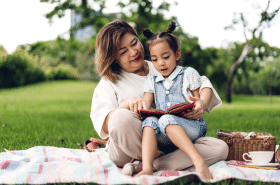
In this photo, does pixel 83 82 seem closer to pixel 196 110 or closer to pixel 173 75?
pixel 173 75

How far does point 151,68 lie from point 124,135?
1055 millimetres

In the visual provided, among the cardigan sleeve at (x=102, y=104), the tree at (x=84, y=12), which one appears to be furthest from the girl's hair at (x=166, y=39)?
the tree at (x=84, y=12)

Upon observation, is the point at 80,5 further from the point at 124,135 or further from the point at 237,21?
the point at 124,135

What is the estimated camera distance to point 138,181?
1.90 metres

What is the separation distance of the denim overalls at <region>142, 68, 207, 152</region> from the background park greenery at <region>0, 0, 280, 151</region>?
175cm

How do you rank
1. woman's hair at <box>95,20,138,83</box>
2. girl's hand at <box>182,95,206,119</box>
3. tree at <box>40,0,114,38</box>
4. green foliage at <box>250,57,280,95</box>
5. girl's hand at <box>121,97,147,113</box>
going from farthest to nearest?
green foliage at <box>250,57,280,95</box> → tree at <box>40,0,114,38</box> → woman's hair at <box>95,20,138,83</box> → girl's hand at <box>121,97,147,113</box> → girl's hand at <box>182,95,206,119</box>

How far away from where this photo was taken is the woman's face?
2.86 meters

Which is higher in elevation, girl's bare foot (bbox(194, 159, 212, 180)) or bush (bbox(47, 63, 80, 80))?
girl's bare foot (bbox(194, 159, 212, 180))

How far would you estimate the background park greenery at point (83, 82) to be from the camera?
18.6ft

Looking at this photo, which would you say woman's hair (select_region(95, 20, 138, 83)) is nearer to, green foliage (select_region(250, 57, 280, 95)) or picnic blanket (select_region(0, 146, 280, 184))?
picnic blanket (select_region(0, 146, 280, 184))

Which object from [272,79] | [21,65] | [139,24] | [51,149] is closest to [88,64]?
[21,65]

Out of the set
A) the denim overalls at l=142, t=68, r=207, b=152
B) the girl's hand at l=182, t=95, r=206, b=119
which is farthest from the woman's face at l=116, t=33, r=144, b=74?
the girl's hand at l=182, t=95, r=206, b=119

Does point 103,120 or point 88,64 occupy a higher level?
point 103,120

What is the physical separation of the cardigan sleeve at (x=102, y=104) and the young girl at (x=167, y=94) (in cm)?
35
